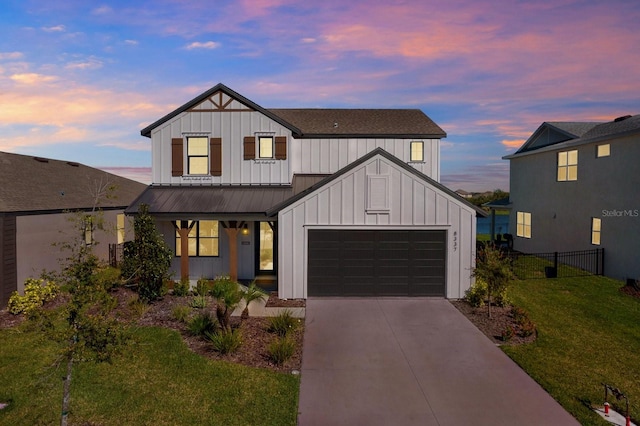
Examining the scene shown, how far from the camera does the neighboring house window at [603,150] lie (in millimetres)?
17234

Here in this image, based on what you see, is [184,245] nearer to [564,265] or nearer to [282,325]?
[282,325]

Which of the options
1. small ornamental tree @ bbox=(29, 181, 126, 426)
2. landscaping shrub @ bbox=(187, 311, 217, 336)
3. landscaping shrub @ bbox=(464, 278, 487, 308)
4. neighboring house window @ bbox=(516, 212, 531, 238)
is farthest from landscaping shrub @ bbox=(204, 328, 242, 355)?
neighboring house window @ bbox=(516, 212, 531, 238)

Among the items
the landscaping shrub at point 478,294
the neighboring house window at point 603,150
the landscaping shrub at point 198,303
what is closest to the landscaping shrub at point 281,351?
the landscaping shrub at point 198,303

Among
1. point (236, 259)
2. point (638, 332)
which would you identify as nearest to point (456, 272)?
point (638, 332)

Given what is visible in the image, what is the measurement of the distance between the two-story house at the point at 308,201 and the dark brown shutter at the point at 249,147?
1.9 inches

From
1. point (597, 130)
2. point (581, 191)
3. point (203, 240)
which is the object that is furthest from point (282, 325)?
point (597, 130)

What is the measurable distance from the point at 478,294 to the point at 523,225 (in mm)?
14630

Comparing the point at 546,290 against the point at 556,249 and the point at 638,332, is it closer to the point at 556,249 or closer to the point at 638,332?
the point at 638,332

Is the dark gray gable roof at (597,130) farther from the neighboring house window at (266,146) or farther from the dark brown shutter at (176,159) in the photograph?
the dark brown shutter at (176,159)

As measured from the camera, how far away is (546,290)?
574 inches

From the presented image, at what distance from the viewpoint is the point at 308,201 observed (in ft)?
42.9

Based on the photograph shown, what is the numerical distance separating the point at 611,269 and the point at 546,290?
5127 millimetres

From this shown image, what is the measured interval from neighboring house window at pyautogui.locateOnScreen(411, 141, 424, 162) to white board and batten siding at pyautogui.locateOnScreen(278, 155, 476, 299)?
5.78 m

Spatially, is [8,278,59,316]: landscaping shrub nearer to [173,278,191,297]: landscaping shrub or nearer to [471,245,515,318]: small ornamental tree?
[173,278,191,297]: landscaping shrub
